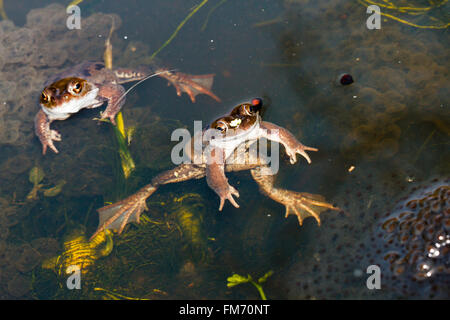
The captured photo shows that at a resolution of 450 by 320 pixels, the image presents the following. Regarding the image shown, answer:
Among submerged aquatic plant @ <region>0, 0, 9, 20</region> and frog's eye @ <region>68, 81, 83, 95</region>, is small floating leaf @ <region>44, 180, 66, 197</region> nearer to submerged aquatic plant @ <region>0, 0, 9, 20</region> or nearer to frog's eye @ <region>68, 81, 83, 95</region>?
frog's eye @ <region>68, 81, 83, 95</region>

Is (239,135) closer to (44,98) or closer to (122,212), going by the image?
(122,212)

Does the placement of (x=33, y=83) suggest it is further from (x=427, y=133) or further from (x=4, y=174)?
(x=427, y=133)

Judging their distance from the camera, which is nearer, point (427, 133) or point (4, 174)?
point (427, 133)

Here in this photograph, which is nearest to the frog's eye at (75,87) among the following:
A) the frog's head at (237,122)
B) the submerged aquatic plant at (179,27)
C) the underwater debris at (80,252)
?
the submerged aquatic plant at (179,27)

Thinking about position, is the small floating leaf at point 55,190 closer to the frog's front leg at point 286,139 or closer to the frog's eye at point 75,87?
the frog's eye at point 75,87

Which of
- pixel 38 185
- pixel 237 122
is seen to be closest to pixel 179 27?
pixel 237 122
